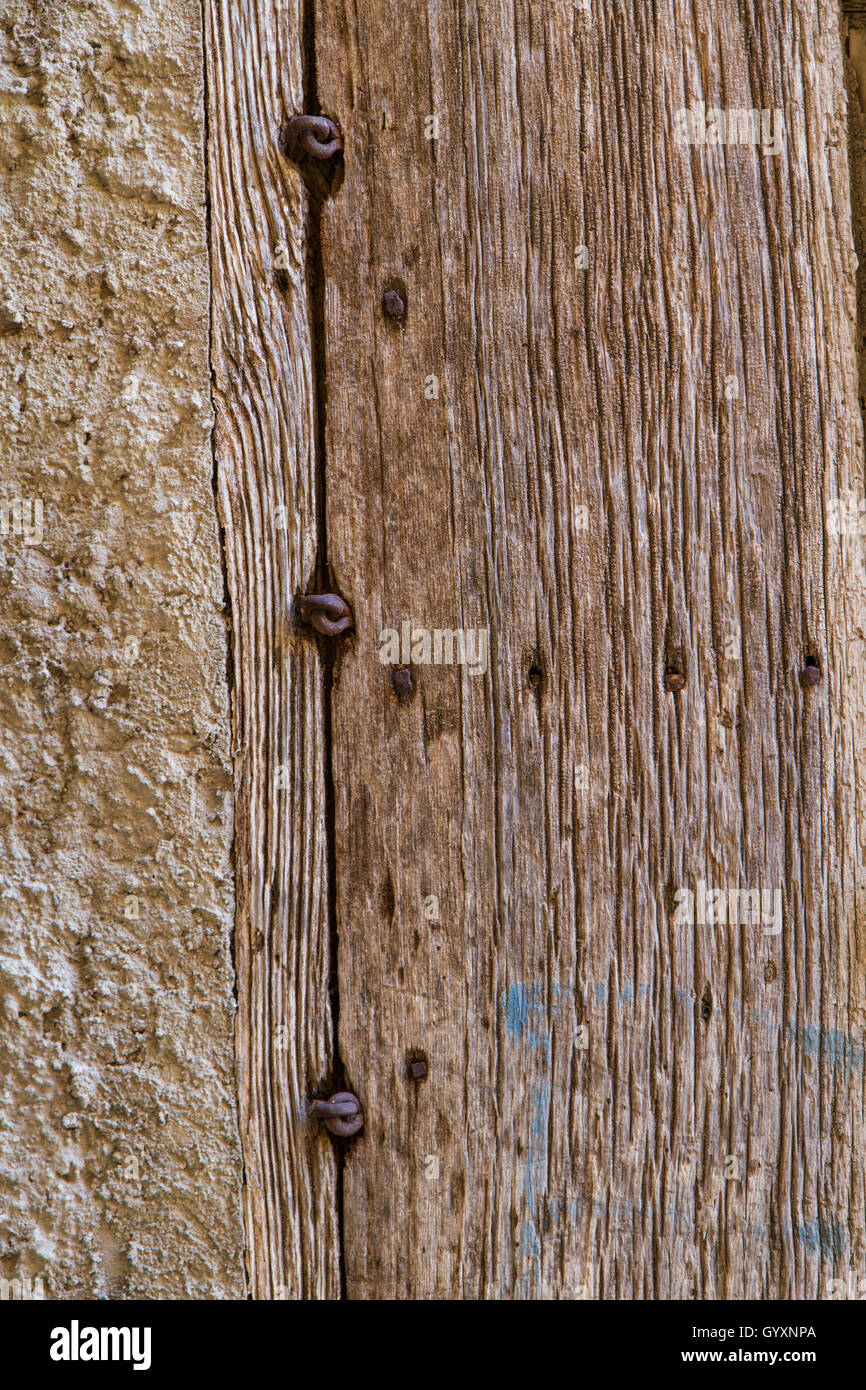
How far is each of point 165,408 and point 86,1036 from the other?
815 mm

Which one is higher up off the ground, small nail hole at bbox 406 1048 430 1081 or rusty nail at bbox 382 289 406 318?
rusty nail at bbox 382 289 406 318

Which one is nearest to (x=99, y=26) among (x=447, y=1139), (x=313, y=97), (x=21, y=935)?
(x=313, y=97)

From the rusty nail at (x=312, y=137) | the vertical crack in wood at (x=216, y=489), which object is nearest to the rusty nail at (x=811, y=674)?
the vertical crack in wood at (x=216, y=489)

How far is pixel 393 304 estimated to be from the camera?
109 cm

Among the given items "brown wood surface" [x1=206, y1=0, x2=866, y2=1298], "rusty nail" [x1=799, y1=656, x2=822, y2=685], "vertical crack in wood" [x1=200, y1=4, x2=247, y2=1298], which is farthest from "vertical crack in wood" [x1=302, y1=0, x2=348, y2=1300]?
Result: "rusty nail" [x1=799, y1=656, x2=822, y2=685]

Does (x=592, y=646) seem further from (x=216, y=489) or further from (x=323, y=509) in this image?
(x=216, y=489)

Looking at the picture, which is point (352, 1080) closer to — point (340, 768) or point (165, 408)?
point (340, 768)

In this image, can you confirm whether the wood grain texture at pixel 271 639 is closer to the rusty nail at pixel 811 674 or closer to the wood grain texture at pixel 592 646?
the wood grain texture at pixel 592 646

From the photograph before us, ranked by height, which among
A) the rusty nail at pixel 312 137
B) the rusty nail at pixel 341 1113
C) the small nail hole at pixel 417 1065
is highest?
the rusty nail at pixel 312 137

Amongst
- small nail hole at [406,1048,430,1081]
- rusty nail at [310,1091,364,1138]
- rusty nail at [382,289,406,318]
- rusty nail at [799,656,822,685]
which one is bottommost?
rusty nail at [310,1091,364,1138]

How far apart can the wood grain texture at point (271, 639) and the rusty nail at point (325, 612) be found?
0.03 metres

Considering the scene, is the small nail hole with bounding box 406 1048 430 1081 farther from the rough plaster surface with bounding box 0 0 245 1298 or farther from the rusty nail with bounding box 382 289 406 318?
the rusty nail with bounding box 382 289 406 318

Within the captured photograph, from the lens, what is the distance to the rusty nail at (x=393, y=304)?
1087 millimetres

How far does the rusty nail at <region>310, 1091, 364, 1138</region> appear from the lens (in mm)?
1058
